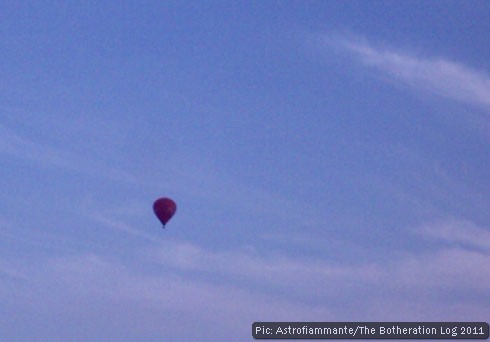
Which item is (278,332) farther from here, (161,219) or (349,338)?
(161,219)

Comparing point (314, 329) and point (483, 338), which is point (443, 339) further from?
point (314, 329)

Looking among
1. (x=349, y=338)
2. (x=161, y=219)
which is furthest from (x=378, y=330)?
(x=161, y=219)

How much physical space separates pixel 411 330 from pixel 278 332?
9627mm

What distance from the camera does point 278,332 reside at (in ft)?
338

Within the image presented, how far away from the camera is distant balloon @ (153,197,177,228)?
12850 cm

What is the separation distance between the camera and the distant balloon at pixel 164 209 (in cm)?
12850

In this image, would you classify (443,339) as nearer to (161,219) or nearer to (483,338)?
(483,338)

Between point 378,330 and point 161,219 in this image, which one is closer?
point 378,330

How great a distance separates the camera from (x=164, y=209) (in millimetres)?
129375

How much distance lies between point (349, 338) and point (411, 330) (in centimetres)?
463

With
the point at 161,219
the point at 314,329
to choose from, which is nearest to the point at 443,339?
the point at 314,329

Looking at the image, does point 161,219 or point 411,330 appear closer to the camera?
point 411,330

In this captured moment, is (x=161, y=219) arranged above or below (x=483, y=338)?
above

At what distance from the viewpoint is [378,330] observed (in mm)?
101312
